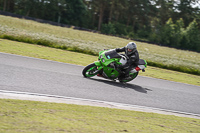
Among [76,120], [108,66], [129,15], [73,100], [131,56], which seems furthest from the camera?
[129,15]

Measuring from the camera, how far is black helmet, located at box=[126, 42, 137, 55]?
904cm

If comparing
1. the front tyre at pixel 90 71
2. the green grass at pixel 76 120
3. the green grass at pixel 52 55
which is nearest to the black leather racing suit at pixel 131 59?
the front tyre at pixel 90 71

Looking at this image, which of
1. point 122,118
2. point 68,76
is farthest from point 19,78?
point 122,118

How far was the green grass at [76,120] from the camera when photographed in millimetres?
3929

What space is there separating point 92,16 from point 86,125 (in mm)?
69396

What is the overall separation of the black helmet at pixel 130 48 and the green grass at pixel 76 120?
3347 mm

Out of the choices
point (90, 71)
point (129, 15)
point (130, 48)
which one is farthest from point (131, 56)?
point (129, 15)

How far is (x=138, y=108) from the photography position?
7.07 m

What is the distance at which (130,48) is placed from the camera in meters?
9.06

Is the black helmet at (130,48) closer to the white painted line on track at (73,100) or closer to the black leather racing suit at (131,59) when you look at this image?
the black leather racing suit at (131,59)

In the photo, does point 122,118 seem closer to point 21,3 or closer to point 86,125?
point 86,125

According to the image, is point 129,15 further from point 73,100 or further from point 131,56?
point 73,100

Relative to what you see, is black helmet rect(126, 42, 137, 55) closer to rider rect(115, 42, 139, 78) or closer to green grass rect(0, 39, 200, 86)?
rider rect(115, 42, 139, 78)

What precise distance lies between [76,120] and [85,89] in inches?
124
